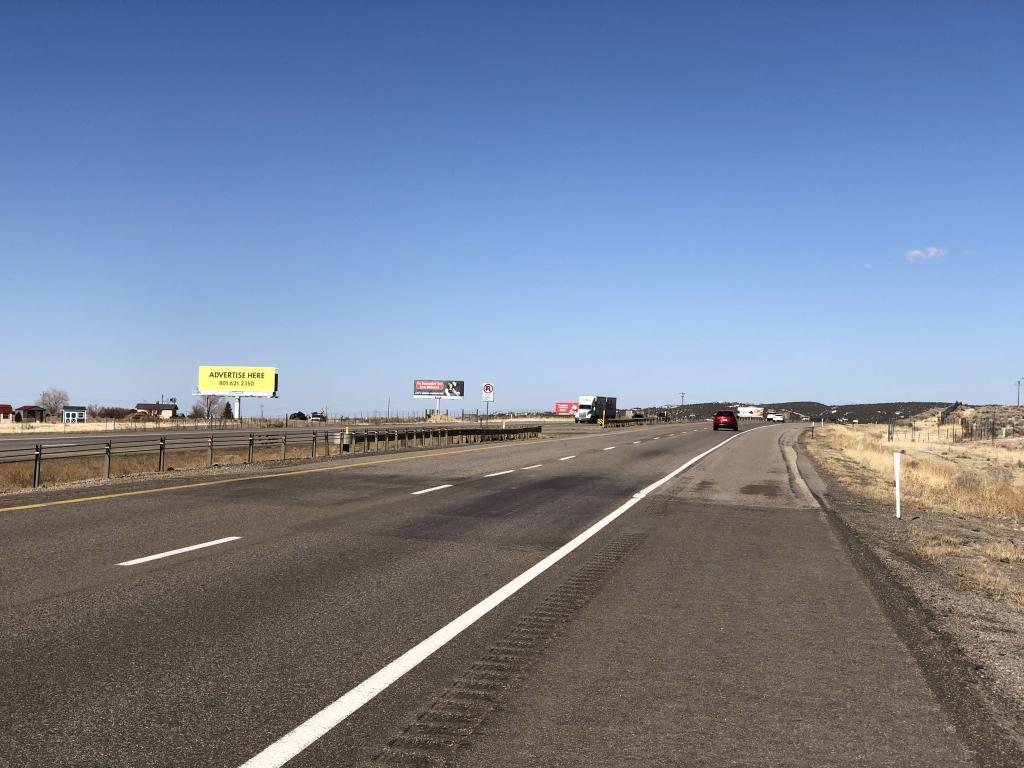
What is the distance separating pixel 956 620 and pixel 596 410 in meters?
85.5

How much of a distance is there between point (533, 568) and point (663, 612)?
85.7 inches

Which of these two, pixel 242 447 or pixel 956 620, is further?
pixel 242 447

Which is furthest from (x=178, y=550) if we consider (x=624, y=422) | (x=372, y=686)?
(x=624, y=422)

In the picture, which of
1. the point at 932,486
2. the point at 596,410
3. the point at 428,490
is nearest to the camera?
the point at 428,490

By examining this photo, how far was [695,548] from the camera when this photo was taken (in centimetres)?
1097

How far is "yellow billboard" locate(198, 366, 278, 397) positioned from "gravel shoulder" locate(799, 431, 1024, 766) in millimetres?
94217

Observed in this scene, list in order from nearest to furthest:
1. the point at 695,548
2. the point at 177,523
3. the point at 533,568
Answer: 1. the point at 533,568
2. the point at 695,548
3. the point at 177,523

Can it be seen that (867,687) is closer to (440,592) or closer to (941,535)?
(440,592)

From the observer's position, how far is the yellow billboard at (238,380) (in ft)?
335

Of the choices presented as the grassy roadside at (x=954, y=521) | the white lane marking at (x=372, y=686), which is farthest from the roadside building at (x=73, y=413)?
the white lane marking at (x=372, y=686)

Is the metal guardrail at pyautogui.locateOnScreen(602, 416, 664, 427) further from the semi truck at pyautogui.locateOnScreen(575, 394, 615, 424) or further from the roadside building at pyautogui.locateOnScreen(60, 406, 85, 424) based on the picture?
the roadside building at pyautogui.locateOnScreen(60, 406, 85, 424)

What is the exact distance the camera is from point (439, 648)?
5863 millimetres

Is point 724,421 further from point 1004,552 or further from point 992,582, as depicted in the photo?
point 992,582

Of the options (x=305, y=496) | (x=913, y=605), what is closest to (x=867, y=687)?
(x=913, y=605)
